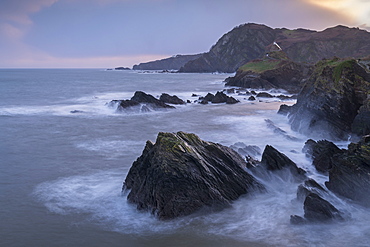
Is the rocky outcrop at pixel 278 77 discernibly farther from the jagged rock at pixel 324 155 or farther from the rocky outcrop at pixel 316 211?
the rocky outcrop at pixel 316 211

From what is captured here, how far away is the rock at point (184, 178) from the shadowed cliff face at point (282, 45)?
132631 millimetres

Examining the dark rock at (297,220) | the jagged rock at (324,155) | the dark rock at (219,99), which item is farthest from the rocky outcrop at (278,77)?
the dark rock at (297,220)

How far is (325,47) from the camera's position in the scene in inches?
5728

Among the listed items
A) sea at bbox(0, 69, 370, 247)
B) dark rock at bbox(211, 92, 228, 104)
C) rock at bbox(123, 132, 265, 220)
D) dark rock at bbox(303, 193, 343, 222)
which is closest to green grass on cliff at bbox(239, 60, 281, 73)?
dark rock at bbox(211, 92, 228, 104)

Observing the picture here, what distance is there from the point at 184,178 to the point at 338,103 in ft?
50.8

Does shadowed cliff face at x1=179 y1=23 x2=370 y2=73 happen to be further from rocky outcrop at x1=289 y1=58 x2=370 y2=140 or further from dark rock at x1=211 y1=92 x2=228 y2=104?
rocky outcrop at x1=289 y1=58 x2=370 y2=140

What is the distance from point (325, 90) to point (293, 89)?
36628 millimetres

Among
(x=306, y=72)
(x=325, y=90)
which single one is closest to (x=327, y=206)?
(x=325, y=90)

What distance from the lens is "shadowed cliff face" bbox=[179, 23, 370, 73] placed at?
142 meters

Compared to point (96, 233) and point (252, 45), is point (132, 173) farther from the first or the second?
point (252, 45)

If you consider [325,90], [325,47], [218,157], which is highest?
[325,47]

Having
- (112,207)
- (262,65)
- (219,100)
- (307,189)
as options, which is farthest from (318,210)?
(262,65)

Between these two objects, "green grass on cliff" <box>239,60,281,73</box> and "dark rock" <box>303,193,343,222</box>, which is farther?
"green grass on cliff" <box>239,60,281,73</box>

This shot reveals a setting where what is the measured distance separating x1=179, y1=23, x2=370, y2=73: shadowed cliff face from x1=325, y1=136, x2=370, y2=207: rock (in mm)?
130675
